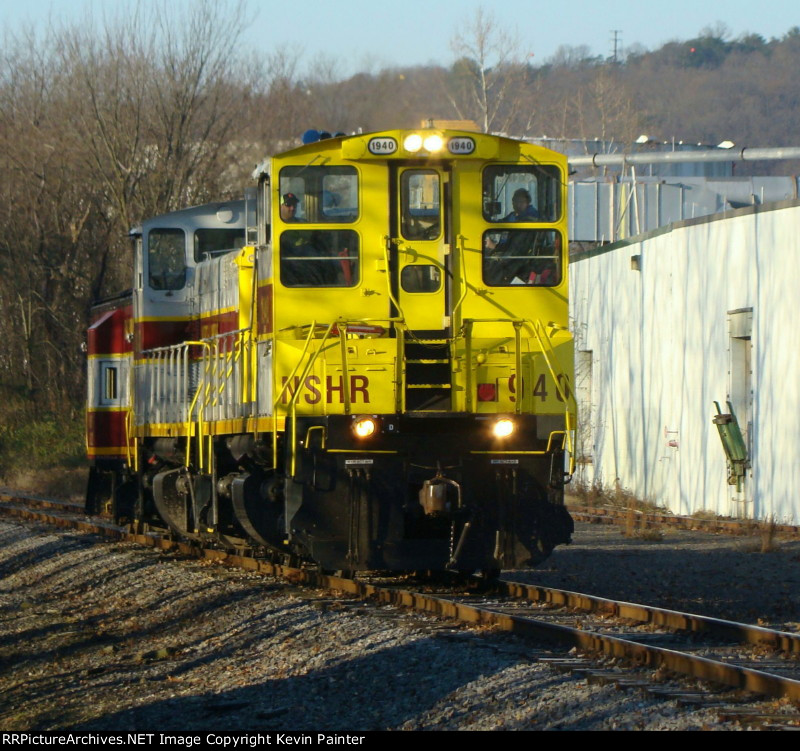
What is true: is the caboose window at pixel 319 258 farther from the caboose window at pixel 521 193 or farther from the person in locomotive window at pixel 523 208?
the person in locomotive window at pixel 523 208

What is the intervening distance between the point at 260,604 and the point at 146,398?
5.48m

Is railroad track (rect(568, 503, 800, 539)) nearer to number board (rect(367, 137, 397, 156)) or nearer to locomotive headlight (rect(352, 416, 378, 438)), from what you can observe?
locomotive headlight (rect(352, 416, 378, 438))

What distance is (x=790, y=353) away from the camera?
18281 mm

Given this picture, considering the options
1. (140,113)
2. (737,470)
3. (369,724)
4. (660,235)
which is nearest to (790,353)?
(737,470)

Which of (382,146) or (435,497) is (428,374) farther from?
(382,146)

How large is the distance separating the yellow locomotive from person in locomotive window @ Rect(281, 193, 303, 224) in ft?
0.04

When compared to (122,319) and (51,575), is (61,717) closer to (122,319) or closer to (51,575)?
(51,575)

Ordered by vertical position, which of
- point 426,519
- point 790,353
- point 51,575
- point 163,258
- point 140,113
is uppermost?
point 140,113

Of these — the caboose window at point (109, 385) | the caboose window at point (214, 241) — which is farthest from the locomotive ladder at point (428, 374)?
the caboose window at point (109, 385)

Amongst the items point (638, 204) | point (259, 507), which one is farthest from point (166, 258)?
point (638, 204)

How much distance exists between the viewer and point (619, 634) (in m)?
9.09

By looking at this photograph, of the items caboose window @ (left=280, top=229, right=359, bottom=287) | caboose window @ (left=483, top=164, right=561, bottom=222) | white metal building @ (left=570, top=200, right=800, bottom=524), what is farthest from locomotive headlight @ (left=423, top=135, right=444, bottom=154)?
white metal building @ (left=570, top=200, right=800, bottom=524)

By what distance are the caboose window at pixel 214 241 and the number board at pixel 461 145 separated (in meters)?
4.72

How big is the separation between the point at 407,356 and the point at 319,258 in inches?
45.3
